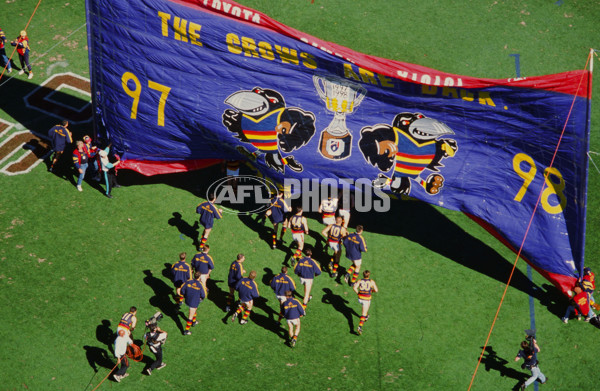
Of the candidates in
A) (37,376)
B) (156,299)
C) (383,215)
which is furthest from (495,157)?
(37,376)

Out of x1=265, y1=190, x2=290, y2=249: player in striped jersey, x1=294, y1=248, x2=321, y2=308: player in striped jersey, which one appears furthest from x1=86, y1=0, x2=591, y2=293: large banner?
x1=294, y1=248, x2=321, y2=308: player in striped jersey

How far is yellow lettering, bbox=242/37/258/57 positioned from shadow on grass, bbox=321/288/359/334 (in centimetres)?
622

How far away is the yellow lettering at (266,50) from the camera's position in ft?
55.8

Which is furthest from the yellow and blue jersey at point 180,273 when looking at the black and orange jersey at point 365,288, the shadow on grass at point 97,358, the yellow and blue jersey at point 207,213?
the black and orange jersey at point 365,288

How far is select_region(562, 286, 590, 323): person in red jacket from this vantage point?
56.3ft

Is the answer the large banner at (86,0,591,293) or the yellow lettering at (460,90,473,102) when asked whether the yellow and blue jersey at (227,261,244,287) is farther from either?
the yellow lettering at (460,90,473,102)

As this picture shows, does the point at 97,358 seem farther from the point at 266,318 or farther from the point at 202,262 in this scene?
the point at 266,318

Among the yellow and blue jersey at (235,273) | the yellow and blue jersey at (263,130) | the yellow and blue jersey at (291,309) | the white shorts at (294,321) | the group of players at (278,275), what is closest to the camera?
the group of players at (278,275)

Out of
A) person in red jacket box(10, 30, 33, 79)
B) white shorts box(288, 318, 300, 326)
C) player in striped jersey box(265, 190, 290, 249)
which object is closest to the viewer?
white shorts box(288, 318, 300, 326)

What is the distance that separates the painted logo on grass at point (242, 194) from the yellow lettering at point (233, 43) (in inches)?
150

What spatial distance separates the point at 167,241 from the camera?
18.3m

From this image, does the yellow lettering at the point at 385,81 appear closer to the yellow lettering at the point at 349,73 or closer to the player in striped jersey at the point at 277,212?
the yellow lettering at the point at 349,73

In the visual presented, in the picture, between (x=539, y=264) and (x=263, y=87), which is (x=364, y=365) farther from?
(x=263, y=87)

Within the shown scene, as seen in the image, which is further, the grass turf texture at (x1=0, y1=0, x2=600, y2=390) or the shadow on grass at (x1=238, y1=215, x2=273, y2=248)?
the shadow on grass at (x1=238, y1=215, x2=273, y2=248)
